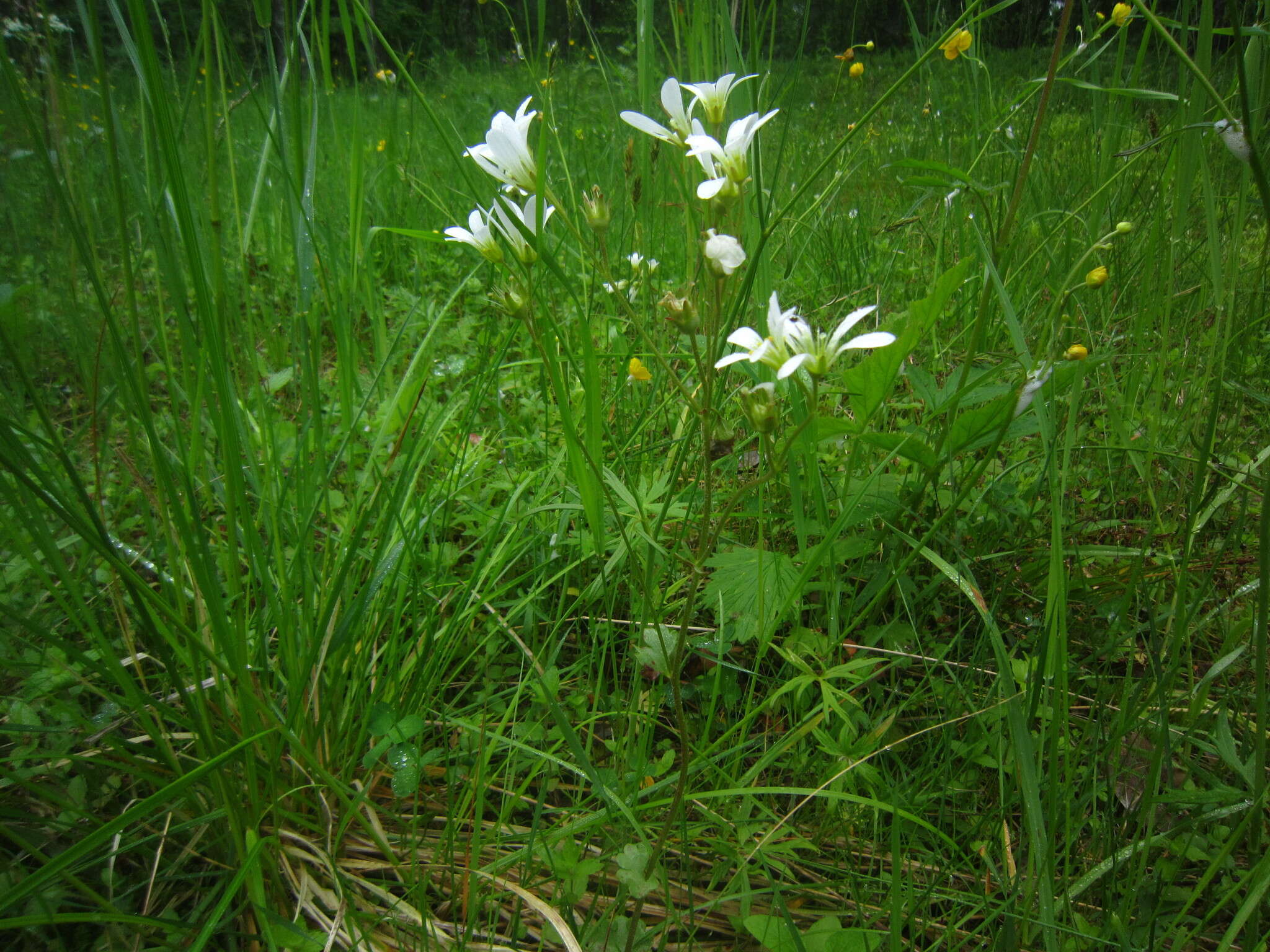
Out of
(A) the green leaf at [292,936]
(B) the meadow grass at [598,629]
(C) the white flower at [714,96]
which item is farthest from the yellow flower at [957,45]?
(A) the green leaf at [292,936]

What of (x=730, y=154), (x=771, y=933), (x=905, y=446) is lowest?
(x=771, y=933)

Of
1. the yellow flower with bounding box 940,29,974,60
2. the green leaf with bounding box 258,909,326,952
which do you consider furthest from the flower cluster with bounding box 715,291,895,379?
the yellow flower with bounding box 940,29,974,60

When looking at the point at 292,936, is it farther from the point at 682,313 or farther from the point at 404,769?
the point at 682,313

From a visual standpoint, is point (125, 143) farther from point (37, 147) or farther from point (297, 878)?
point (297, 878)

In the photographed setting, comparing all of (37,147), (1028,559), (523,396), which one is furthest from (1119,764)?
(523,396)

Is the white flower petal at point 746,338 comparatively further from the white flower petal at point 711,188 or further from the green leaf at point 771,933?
the green leaf at point 771,933

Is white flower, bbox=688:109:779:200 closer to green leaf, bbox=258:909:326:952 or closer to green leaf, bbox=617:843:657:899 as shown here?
green leaf, bbox=617:843:657:899

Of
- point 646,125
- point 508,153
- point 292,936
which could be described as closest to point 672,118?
point 646,125
